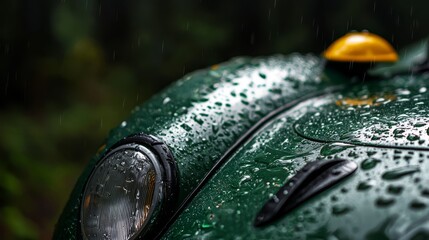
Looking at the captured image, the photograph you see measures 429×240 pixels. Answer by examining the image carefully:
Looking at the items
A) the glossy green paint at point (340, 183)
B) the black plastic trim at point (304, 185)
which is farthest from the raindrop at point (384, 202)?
the black plastic trim at point (304, 185)

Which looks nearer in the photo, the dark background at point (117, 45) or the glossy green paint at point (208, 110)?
the glossy green paint at point (208, 110)

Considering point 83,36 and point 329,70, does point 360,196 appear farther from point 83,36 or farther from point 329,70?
point 83,36

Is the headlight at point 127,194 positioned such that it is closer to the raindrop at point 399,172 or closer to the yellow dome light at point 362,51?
the raindrop at point 399,172

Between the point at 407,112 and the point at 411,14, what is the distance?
917cm

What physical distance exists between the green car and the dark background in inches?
141

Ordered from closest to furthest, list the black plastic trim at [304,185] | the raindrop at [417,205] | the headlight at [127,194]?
the raindrop at [417,205]
the black plastic trim at [304,185]
the headlight at [127,194]

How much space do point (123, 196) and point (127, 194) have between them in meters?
0.01

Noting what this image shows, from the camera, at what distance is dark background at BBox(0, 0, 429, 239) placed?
6453mm

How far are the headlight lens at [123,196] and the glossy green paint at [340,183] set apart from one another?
0.34 ft

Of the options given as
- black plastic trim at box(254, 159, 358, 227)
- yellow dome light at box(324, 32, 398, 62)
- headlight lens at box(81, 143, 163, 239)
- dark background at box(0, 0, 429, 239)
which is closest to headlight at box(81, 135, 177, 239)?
headlight lens at box(81, 143, 163, 239)

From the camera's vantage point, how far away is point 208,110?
153cm

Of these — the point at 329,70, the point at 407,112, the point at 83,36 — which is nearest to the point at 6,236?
the point at 329,70

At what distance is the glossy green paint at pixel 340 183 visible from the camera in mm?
955

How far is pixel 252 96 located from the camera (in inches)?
63.9
